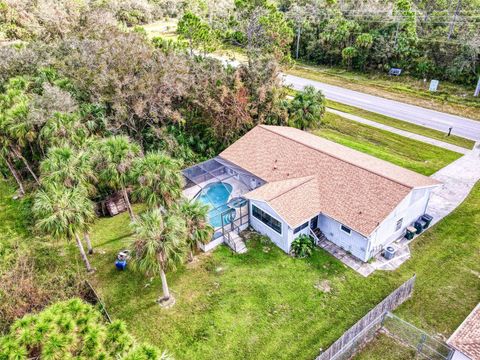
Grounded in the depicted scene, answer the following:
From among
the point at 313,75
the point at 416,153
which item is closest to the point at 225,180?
the point at 416,153

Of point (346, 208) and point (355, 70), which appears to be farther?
point (355, 70)

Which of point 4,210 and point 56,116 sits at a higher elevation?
point 56,116

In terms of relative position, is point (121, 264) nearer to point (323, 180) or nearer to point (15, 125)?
point (15, 125)

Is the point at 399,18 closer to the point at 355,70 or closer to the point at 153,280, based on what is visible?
the point at 355,70

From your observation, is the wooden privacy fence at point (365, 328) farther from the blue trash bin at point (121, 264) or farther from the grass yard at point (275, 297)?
the blue trash bin at point (121, 264)

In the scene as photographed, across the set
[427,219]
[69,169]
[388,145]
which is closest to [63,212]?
[69,169]

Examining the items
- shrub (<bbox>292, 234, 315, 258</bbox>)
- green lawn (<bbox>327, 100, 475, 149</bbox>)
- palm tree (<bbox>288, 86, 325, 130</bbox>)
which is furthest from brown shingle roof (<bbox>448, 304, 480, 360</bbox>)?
green lawn (<bbox>327, 100, 475, 149</bbox>)

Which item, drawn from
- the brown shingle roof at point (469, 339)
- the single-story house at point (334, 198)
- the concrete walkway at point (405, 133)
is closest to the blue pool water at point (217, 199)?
the single-story house at point (334, 198)
